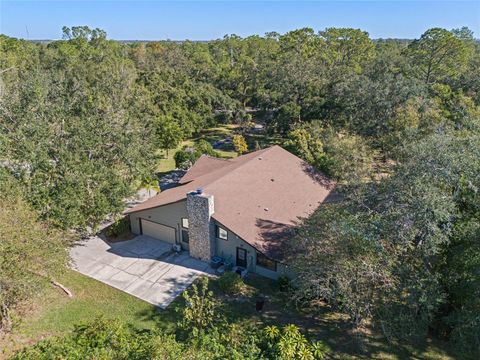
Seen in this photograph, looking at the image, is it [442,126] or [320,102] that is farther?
[320,102]

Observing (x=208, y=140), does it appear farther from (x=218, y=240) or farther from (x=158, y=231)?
(x=218, y=240)

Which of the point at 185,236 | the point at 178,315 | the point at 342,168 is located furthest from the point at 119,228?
the point at 342,168

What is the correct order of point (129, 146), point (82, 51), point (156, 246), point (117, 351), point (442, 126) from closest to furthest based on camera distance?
point (117, 351) < point (156, 246) < point (129, 146) < point (442, 126) < point (82, 51)

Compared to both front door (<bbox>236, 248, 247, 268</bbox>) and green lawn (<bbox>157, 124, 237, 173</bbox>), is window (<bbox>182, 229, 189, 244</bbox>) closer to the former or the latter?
front door (<bbox>236, 248, 247, 268</bbox>)

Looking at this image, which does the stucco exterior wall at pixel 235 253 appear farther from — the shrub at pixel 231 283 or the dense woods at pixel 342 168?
the dense woods at pixel 342 168

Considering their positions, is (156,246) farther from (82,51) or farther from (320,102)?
(82,51)

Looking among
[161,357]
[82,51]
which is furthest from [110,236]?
[82,51]
